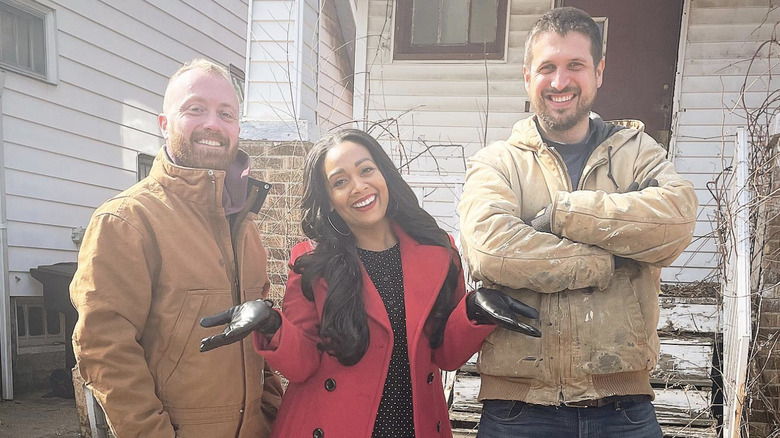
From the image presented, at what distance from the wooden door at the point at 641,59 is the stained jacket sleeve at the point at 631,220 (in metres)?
4.03

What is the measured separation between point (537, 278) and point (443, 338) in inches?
18.0

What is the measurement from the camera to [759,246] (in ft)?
11.7

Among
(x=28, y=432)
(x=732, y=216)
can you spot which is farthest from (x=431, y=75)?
(x=28, y=432)

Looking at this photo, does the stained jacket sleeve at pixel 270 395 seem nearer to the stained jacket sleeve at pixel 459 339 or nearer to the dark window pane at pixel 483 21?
the stained jacket sleeve at pixel 459 339

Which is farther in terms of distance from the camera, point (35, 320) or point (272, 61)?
point (35, 320)

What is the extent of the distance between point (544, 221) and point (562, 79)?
1.54 ft

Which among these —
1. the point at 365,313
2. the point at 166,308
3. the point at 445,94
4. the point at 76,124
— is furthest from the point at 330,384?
the point at 76,124

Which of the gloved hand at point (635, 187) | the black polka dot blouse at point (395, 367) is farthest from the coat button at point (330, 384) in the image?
the gloved hand at point (635, 187)

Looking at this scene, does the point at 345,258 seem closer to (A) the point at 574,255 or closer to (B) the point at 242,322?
(B) the point at 242,322

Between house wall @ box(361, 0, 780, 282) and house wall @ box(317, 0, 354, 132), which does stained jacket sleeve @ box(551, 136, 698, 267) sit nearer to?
house wall @ box(361, 0, 780, 282)

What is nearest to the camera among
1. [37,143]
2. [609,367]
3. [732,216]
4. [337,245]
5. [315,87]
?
[609,367]

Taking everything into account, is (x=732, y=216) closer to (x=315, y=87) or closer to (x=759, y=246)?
(x=759, y=246)

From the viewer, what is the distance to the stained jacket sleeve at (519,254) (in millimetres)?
1669

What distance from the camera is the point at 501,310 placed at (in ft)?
5.53
